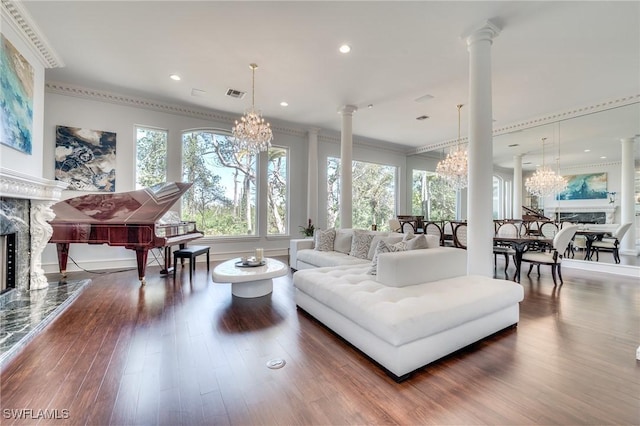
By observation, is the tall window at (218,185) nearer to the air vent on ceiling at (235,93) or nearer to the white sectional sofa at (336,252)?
the air vent on ceiling at (235,93)

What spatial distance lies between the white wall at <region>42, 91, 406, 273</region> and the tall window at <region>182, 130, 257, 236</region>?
213 millimetres

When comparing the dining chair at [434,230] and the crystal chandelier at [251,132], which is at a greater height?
the crystal chandelier at [251,132]

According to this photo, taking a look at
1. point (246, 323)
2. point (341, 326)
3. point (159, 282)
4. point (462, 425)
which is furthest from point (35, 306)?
point (462, 425)

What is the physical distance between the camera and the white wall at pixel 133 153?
15.8 ft

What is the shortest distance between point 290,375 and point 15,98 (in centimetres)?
432

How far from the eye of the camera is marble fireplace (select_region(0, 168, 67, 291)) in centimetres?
314

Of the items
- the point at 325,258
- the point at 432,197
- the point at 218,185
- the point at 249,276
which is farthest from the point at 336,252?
the point at 432,197

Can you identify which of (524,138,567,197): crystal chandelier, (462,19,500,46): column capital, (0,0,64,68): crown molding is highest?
(0,0,64,68): crown molding

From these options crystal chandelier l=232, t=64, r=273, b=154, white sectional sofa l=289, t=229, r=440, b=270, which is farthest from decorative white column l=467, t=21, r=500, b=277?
crystal chandelier l=232, t=64, r=273, b=154

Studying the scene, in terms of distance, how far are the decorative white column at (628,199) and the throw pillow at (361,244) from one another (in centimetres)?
508

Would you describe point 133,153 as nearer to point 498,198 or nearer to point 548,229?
point 548,229

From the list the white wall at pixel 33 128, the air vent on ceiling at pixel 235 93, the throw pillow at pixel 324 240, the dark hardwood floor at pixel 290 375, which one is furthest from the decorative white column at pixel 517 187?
the white wall at pixel 33 128

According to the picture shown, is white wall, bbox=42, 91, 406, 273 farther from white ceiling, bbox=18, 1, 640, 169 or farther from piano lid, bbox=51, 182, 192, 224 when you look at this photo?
piano lid, bbox=51, 182, 192, 224

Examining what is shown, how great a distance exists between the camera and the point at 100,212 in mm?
4188
